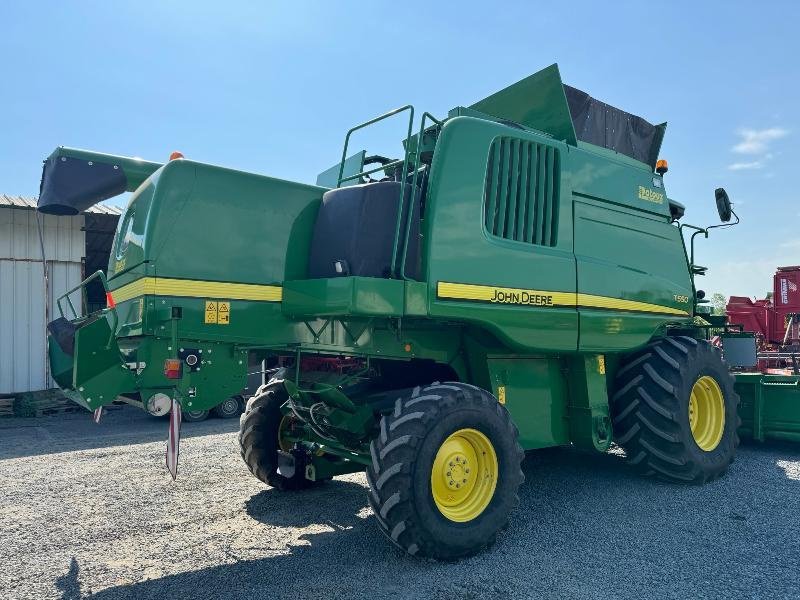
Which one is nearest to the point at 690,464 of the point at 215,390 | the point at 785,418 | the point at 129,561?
the point at 785,418

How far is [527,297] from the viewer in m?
5.07

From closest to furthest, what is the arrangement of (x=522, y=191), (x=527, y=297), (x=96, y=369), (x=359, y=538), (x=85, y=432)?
(x=96, y=369) → (x=359, y=538) → (x=527, y=297) → (x=522, y=191) → (x=85, y=432)

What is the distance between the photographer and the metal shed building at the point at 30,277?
13.8m

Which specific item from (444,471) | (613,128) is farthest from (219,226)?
(613,128)

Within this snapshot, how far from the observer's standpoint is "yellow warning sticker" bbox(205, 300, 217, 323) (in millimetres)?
4461

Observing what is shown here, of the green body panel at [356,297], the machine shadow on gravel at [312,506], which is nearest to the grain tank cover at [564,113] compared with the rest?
the green body panel at [356,297]

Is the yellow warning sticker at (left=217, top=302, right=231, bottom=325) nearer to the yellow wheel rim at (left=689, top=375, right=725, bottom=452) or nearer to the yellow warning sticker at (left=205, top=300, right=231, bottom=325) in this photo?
the yellow warning sticker at (left=205, top=300, right=231, bottom=325)

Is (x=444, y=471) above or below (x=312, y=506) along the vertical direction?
above

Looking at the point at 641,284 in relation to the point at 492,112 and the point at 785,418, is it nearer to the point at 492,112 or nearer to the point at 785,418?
the point at 492,112

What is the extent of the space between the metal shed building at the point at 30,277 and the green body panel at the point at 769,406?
13.1 m

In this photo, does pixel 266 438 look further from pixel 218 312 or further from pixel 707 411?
pixel 707 411

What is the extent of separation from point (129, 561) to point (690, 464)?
5024 mm

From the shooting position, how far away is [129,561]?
14.3 ft

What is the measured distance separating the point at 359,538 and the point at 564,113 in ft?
13.8
